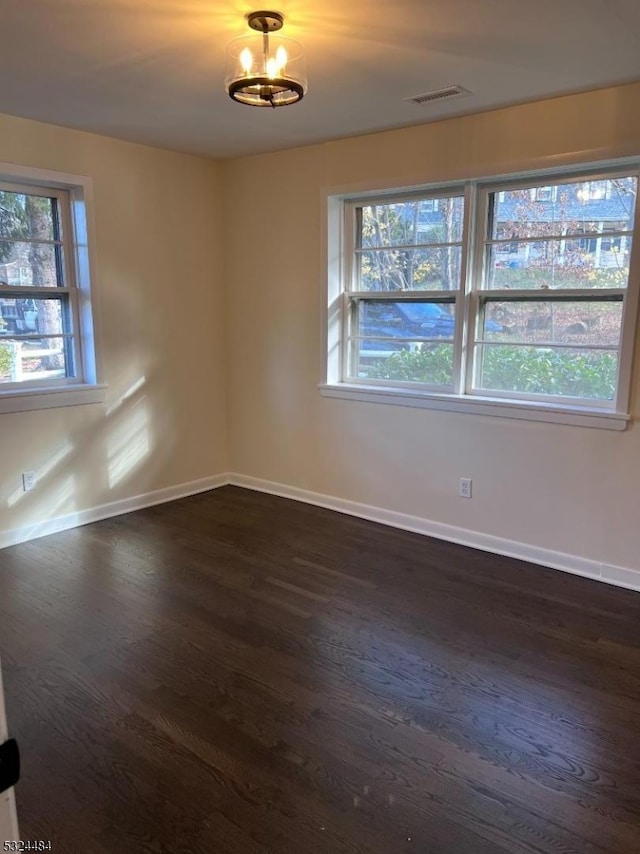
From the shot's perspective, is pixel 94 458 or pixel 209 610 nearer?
pixel 209 610

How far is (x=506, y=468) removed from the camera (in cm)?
365

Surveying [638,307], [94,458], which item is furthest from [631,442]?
[94,458]

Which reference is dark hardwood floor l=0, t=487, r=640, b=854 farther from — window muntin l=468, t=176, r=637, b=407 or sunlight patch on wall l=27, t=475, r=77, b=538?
window muntin l=468, t=176, r=637, b=407

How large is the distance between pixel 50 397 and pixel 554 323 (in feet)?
10.3

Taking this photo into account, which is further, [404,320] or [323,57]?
[404,320]

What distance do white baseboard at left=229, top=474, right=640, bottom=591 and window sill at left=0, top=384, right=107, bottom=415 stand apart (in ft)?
4.90

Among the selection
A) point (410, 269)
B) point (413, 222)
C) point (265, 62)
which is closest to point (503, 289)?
point (410, 269)

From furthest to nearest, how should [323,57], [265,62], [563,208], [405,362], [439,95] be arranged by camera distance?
[405,362] < [563,208] < [439,95] < [323,57] < [265,62]

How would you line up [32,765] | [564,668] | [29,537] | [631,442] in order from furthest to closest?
[29,537], [631,442], [564,668], [32,765]

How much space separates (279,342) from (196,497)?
4.56ft

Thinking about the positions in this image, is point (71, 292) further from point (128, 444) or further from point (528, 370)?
point (528, 370)

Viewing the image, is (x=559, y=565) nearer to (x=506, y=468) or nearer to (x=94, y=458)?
(x=506, y=468)

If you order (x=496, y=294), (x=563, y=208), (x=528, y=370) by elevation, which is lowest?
(x=528, y=370)

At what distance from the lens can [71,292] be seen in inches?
159
